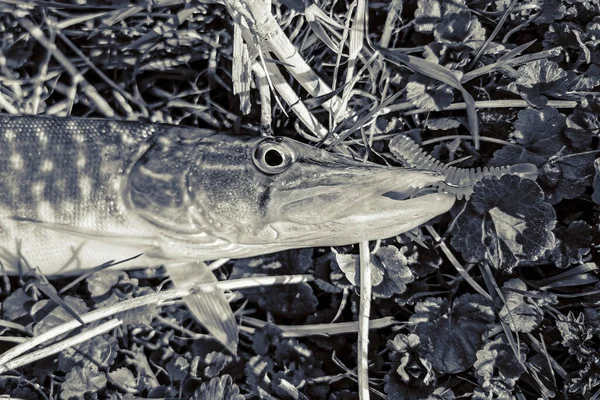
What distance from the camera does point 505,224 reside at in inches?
71.1

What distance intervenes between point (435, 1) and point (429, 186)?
0.70 meters

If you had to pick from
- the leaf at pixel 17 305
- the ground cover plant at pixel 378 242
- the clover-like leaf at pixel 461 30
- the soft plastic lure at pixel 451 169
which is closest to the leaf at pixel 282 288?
the ground cover plant at pixel 378 242

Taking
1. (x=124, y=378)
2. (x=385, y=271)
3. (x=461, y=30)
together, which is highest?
(x=461, y=30)

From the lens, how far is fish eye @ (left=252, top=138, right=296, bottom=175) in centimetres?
172

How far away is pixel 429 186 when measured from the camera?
69.7 inches

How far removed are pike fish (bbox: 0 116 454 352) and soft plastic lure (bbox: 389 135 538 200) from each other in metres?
0.17

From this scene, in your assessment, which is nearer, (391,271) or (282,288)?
(391,271)

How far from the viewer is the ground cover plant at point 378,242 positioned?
1860 millimetres

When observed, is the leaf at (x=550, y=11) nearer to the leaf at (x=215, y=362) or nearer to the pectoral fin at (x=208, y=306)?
the pectoral fin at (x=208, y=306)

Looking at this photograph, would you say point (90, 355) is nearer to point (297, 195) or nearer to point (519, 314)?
point (297, 195)

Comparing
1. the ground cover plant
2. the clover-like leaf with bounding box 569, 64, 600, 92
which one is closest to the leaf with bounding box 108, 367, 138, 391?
the ground cover plant

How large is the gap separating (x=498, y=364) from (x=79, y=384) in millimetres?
1498

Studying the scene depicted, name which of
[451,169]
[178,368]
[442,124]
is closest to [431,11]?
[442,124]

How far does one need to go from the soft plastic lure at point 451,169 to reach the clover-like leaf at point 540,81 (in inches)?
10.3
